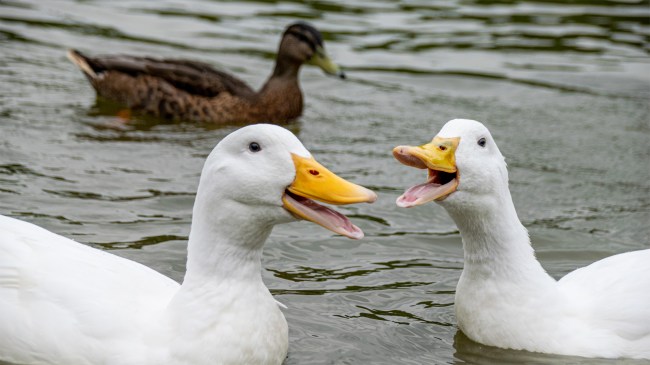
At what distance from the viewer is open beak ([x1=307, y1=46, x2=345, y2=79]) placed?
1215 centimetres

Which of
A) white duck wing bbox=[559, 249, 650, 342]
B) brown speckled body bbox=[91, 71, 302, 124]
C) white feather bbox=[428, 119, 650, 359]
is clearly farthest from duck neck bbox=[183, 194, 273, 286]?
brown speckled body bbox=[91, 71, 302, 124]

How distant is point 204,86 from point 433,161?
6197 mm

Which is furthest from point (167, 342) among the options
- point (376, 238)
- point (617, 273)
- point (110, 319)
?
point (376, 238)

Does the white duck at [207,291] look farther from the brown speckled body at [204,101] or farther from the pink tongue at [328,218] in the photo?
the brown speckled body at [204,101]

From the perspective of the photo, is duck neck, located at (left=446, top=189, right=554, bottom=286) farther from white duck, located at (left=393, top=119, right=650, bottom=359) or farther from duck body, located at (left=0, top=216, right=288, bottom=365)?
duck body, located at (left=0, top=216, right=288, bottom=365)

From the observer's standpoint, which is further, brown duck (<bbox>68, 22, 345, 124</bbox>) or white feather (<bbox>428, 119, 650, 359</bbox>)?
brown duck (<bbox>68, 22, 345, 124</bbox>)

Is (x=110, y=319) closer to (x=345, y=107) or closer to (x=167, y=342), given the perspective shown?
(x=167, y=342)

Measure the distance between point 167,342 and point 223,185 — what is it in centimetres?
76

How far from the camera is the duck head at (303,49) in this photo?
12039 millimetres

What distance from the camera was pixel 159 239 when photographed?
7.98 m

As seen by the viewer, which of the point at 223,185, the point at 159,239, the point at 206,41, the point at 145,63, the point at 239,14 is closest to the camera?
the point at 223,185

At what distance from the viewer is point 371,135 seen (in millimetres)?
11086

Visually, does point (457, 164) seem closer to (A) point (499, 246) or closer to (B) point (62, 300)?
(A) point (499, 246)

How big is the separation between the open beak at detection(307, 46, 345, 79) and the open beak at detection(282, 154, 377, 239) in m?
7.00
